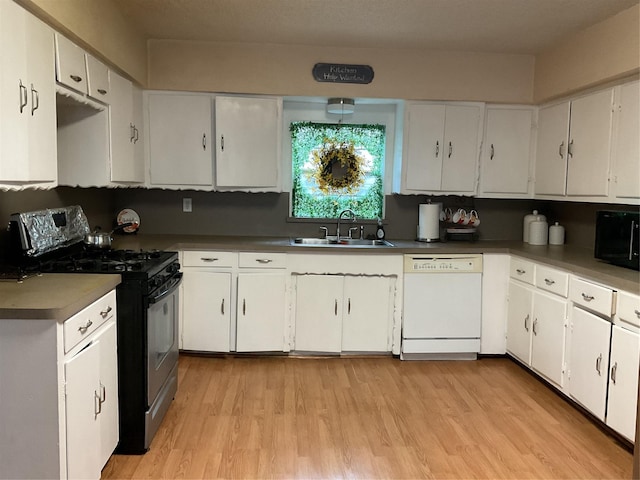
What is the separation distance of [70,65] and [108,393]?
1595mm

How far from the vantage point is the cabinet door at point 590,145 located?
3305 mm

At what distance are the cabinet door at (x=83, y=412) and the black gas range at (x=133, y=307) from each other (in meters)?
0.30

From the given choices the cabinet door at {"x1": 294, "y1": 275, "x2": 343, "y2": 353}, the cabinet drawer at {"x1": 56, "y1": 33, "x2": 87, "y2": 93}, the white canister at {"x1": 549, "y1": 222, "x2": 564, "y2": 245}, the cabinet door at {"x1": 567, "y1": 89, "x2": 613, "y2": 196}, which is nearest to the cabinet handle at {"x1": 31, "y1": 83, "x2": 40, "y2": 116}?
the cabinet drawer at {"x1": 56, "y1": 33, "x2": 87, "y2": 93}

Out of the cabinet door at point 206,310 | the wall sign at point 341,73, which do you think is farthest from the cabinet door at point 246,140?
the cabinet door at point 206,310

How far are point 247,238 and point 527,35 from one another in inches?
100

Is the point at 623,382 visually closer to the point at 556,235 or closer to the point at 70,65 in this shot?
the point at 556,235

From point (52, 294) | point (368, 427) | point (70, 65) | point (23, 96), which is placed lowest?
point (368, 427)

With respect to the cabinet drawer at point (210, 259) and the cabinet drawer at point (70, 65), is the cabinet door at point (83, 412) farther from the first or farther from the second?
the cabinet drawer at point (210, 259)

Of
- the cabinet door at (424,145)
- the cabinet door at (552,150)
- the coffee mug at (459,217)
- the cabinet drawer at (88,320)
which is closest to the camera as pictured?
the cabinet drawer at (88,320)

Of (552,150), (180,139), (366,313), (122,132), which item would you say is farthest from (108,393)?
(552,150)

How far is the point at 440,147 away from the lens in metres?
4.13

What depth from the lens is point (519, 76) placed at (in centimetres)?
411

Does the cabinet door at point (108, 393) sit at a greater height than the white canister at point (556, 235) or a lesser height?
lesser

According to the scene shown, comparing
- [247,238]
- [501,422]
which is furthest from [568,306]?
[247,238]
